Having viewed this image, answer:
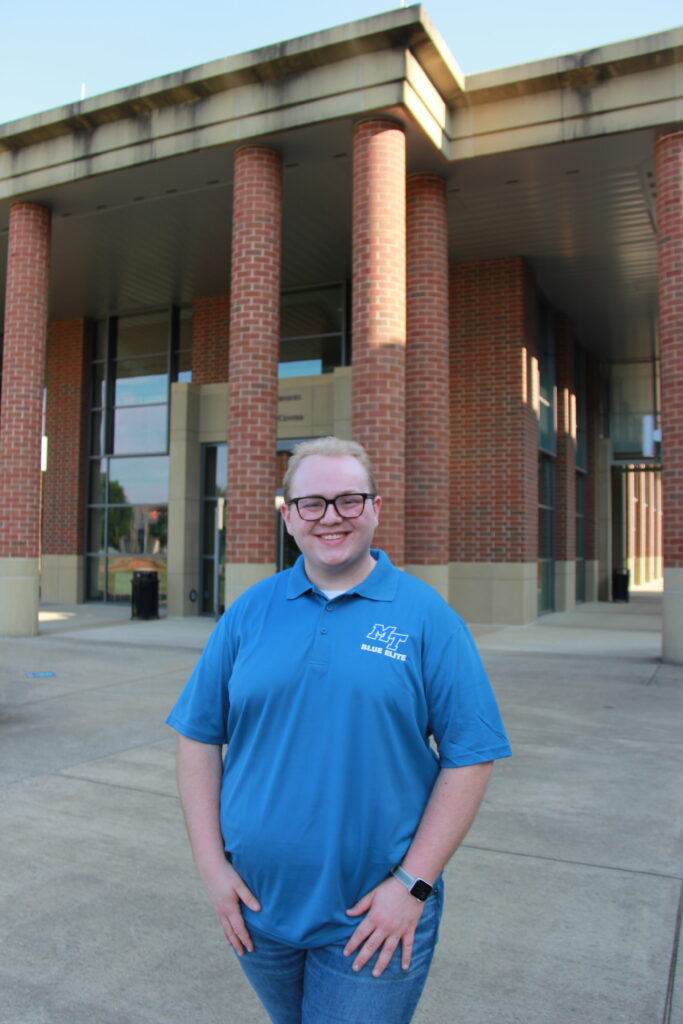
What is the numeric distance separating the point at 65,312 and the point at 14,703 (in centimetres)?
1477

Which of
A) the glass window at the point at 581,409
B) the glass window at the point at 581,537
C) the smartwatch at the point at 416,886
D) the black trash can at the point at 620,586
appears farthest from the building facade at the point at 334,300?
the smartwatch at the point at 416,886

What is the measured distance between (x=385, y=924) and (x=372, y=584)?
720mm

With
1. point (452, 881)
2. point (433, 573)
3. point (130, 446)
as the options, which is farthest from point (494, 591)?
point (452, 881)

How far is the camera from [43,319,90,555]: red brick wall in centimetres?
1994

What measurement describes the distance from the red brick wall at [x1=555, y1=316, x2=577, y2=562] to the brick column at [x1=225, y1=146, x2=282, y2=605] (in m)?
9.75

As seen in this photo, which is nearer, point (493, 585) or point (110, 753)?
point (110, 753)

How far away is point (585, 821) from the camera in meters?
4.53

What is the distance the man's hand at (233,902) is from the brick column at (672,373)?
9.71 metres

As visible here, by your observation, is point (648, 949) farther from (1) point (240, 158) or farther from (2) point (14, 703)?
(1) point (240, 158)

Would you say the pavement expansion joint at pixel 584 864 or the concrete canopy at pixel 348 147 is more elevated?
the concrete canopy at pixel 348 147

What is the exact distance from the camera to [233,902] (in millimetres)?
1822

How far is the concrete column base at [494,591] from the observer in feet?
50.1

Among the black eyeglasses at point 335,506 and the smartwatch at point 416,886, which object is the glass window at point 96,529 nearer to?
the black eyeglasses at point 335,506

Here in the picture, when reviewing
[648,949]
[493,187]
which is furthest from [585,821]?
[493,187]
